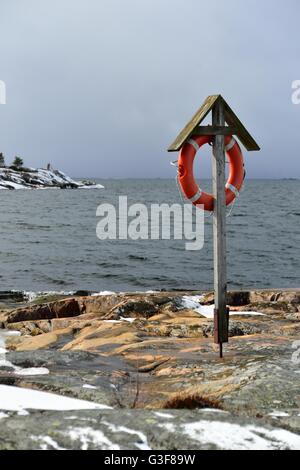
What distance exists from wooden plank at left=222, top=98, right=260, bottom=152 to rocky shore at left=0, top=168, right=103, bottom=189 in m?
117

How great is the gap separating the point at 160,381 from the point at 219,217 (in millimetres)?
2459

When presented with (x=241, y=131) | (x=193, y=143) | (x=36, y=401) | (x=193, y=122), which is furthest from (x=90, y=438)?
(x=241, y=131)

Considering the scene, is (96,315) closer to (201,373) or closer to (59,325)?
(59,325)

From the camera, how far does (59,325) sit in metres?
10.2

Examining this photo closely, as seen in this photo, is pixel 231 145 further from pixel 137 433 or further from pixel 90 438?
pixel 90 438

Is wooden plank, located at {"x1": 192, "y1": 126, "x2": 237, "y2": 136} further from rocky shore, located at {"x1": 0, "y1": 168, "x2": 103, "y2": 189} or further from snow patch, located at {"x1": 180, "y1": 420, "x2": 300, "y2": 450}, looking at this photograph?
rocky shore, located at {"x1": 0, "y1": 168, "x2": 103, "y2": 189}

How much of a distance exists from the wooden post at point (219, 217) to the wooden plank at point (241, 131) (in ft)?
0.32

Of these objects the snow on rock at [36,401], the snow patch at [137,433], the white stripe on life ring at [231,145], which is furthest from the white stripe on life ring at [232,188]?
the snow patch at [137,433]

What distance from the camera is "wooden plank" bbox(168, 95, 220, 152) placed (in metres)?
6.71

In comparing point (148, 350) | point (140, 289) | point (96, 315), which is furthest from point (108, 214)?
point (148, 350)

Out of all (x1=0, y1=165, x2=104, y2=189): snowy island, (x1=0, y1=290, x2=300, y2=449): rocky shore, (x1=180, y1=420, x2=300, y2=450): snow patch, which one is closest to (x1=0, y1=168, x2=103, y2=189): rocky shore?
(x1=0, y1=165, x2=104, y2=189): snowy island

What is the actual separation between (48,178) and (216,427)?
144m

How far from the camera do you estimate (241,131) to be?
7078 millimetres
